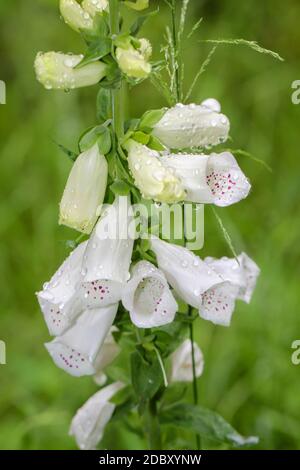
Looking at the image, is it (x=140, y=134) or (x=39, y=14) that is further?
(x=39, y=14)

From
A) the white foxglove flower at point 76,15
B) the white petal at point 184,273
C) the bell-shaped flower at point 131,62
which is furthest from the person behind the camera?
the white petal at point 184,273

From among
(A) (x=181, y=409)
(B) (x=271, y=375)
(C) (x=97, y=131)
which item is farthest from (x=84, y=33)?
(B) (x=271, y=375)

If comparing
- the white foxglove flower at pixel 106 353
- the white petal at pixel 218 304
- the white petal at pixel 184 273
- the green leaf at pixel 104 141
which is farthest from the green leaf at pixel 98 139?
the white foxglove flower at pixel 106 353

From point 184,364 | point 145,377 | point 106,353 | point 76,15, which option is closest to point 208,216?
point 184,364

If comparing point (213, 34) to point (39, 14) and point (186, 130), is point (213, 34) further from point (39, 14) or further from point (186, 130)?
point (186, 130)

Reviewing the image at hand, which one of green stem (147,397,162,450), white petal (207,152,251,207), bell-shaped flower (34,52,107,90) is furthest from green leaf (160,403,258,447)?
bell-shaped flower (34,52,107,90)

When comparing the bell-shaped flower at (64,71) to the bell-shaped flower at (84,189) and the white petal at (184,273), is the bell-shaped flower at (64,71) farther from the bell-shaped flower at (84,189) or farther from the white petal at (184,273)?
the white petal at (184,273)
